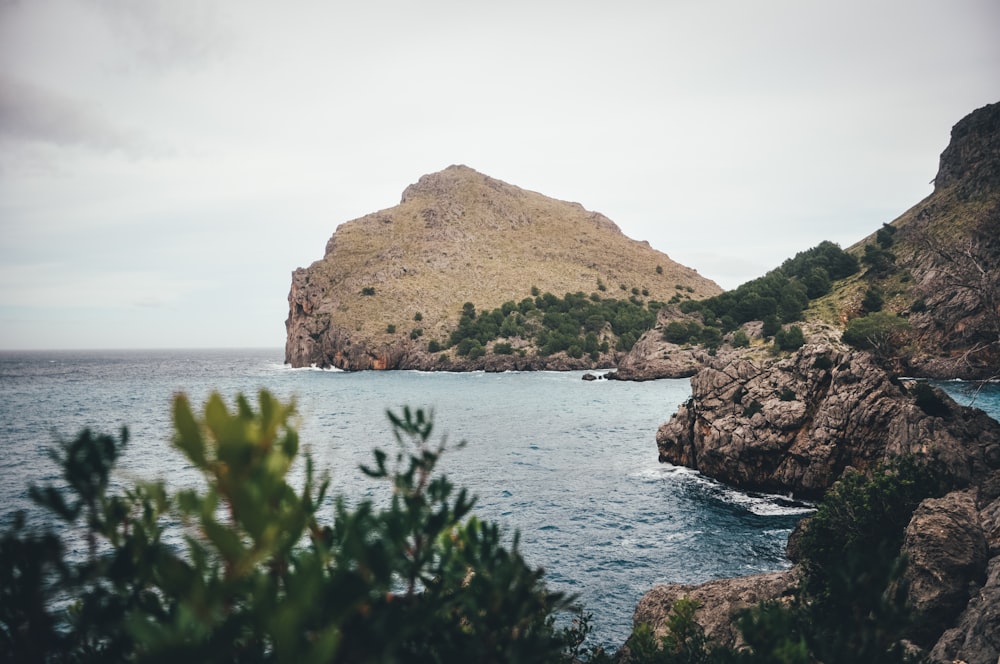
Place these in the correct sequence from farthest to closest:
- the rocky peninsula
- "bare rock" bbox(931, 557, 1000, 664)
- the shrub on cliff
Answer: the rocky peninsula, "bare rock" bbox(931, 557, 1000, 664), the shrub on cliff

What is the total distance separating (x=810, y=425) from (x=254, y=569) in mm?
39246

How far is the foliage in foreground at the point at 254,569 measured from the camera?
2.57m

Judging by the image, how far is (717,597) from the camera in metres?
17.5

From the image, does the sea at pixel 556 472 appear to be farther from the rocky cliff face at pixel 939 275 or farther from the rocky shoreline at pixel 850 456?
the rocky cliff face at pixel 939 275

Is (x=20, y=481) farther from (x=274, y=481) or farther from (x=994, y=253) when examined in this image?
(x=994, y=253)

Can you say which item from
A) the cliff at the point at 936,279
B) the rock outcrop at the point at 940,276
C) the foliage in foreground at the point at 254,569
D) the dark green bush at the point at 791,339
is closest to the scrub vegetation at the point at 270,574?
the foliage in foreground at the point at 254,569

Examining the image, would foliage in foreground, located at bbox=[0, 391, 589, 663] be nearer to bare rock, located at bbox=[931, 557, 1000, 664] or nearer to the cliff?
bare rock, located at bbox=[931, 557, 1000, 664]

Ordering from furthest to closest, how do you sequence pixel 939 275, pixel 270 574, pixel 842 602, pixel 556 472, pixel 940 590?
pixel 939 275 → pixel 556 472 → pixel 940 590 → pixel 842 602 → pixel 270 574

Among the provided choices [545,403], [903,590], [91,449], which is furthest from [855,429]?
[545,403]

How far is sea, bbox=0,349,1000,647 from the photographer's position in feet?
83.1

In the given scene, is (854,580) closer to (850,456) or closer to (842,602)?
(842,602)

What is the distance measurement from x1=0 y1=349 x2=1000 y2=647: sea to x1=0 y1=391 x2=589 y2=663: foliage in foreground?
1.23 feet

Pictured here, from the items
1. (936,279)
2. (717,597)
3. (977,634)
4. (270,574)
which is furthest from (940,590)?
(936,279)

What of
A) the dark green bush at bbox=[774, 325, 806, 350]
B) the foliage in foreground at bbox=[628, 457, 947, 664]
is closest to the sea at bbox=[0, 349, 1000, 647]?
the foliage in foreground at bbox=[628, 457, 947, 664]
